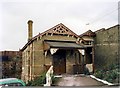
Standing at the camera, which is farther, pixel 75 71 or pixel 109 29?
pixel 109 29

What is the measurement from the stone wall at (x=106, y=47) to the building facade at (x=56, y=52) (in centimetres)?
139

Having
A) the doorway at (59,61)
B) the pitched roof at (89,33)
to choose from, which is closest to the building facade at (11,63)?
the doorway at (59,61)

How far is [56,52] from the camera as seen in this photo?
13250mm

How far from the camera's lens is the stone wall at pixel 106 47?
13.5 meters

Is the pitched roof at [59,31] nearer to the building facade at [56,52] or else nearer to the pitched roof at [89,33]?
the building facade at [56,52]

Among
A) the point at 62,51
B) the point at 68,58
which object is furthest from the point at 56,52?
the point at 68,58

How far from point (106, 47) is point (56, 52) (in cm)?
360

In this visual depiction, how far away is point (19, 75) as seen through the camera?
611 inches

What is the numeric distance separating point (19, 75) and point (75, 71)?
14.8 ft

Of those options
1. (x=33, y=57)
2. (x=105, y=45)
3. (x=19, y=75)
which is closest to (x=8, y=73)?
(x=19, y=75)

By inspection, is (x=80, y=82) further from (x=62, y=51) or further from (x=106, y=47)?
(x=106, y=47)

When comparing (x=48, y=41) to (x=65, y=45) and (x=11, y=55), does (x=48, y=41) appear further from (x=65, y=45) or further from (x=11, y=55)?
(x=11, y=55)

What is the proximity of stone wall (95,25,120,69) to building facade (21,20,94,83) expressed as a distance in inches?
54.9

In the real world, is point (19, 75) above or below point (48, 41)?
below
